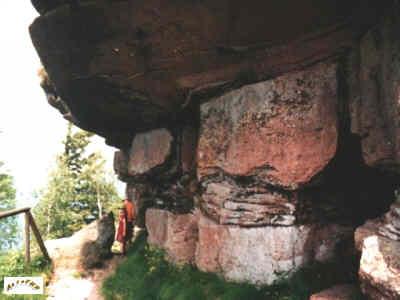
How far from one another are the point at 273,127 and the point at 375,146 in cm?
178

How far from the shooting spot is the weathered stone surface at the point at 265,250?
6812mm

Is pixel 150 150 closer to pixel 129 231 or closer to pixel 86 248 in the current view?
pixel 129 231

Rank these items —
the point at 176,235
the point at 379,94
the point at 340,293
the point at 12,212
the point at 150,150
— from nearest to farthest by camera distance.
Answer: the point at 340,293
the point at 379,94
the point at 12,212
the point at 176,235
the point at 150,150

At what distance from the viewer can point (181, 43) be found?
738cm

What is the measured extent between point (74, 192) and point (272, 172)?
1855 cm

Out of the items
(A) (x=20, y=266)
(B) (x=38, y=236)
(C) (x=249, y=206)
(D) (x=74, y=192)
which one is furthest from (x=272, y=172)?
(D) (x=74, y=192)

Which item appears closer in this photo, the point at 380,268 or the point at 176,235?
the point at 380,268

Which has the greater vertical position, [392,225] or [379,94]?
[379,94]

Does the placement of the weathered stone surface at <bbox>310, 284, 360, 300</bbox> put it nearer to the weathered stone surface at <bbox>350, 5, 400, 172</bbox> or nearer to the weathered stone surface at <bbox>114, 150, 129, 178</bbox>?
the weathered stone surface at <bbox>350, 5, 400, 172</bbox>

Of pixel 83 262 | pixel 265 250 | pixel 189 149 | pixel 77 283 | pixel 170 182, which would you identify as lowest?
pixel 77 283

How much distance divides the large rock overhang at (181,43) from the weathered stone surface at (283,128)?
354mm

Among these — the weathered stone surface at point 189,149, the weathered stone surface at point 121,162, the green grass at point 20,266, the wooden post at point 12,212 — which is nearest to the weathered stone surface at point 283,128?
the weathered stone surface at point 189,149

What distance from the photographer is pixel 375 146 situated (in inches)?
228

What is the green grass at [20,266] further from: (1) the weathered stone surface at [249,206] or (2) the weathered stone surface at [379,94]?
(2) the weathered stone surface at [379,94]
